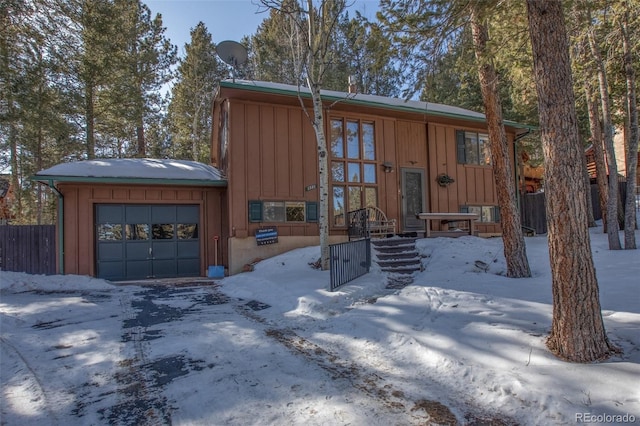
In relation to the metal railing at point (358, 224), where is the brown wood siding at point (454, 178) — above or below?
above

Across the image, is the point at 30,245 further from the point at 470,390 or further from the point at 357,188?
the point at 470,390

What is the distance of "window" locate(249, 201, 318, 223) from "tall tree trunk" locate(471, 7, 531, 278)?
18.3 ft

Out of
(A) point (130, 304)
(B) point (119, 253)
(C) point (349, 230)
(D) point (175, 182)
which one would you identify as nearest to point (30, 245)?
(B) point (119, 253)

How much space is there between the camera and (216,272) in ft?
33.7

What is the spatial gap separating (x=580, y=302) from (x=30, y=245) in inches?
501

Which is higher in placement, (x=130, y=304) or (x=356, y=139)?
(x=356, y=139)

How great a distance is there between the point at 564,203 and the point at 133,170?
10.8 metres

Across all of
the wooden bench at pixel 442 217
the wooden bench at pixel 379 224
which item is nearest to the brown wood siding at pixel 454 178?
the wooden bench at pixel 442 217

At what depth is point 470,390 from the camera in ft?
9.87

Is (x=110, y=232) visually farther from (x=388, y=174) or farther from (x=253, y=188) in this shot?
(x=388, y=174)

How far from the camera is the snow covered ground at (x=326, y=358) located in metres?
2.67

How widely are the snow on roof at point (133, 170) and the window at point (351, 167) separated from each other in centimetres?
362

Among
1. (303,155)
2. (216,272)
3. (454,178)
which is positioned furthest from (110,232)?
(454,178)

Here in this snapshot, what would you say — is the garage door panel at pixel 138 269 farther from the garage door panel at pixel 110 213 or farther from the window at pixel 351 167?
the window at pixel 351 167
